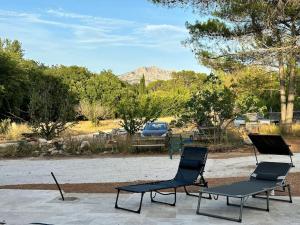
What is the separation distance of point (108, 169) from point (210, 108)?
6.46m

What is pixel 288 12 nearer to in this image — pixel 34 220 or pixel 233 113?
pixel 233 113

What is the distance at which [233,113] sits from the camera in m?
18.3

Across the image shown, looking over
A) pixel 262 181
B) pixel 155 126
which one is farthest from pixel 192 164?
pixel 155 126

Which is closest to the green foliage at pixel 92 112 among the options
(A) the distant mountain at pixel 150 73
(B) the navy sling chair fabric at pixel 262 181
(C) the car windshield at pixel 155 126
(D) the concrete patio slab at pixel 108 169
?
(C) the car windshield at pixel 155 126

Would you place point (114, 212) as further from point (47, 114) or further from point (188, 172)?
point (47, 114)

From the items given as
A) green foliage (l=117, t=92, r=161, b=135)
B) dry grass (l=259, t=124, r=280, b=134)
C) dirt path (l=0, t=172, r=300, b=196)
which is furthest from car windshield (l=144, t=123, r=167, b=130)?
dirt path (l=0, t=172, r=300, b=196)

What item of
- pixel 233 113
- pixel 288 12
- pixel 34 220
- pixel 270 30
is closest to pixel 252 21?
pixel 270 30

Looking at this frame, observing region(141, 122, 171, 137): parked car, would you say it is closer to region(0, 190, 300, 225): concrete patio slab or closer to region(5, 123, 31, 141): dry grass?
region(5, 123, 31, 141): dry grass

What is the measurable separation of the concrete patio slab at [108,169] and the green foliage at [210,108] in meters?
3.16

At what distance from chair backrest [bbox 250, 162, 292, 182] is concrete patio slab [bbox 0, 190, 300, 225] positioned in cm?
40

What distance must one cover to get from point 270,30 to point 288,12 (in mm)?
1781

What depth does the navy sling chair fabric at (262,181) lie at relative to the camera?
6656 millimetres

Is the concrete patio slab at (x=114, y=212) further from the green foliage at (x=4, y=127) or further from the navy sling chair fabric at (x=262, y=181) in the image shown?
the green foliage at (x=4, y=127)

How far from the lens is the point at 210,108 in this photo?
18.4m
